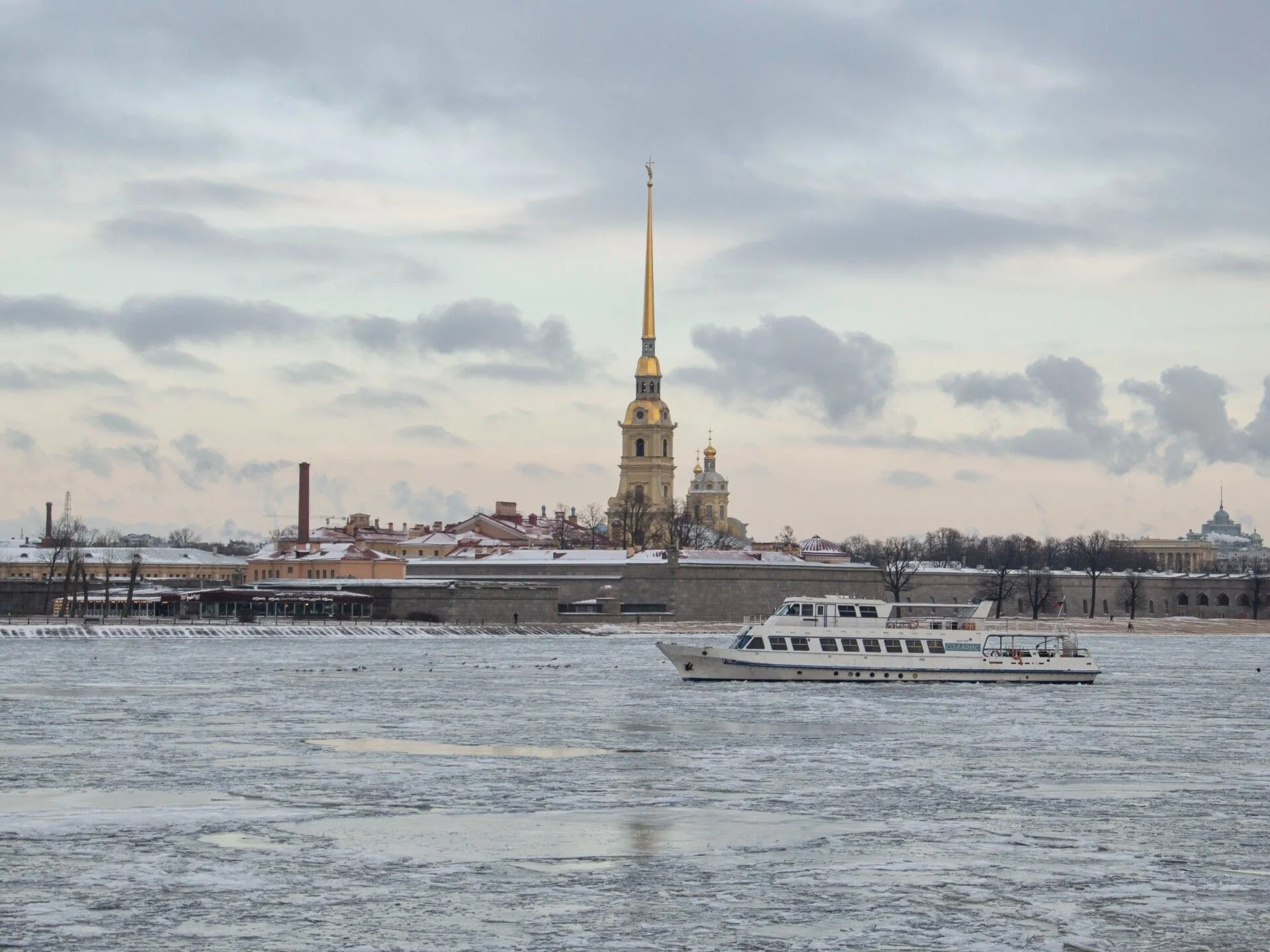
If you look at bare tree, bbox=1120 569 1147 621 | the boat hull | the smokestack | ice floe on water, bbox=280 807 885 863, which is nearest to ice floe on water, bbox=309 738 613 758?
ice floe on water, bbox=280 807 885 863

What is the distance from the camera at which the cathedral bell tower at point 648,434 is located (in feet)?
500

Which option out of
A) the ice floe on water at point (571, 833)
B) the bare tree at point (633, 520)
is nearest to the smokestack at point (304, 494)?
the bare tree at point (633, 520)

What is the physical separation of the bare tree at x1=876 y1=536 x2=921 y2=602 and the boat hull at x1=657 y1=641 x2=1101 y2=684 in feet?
207

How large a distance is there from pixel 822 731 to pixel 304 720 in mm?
10103

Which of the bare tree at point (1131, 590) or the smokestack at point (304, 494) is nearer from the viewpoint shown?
the smokestack at point (304, 494)

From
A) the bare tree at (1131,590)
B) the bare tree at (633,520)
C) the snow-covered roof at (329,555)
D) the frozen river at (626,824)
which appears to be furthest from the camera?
the bare tree at (633,520)

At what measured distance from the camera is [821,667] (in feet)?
163

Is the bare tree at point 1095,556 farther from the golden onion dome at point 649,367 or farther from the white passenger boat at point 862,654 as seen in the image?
the white passenger boat at point 862,654

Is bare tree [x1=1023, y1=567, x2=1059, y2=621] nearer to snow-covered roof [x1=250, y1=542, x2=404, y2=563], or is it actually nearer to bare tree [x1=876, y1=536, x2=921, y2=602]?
bare tree [x1=876, y1=536, x2=921, y2=602]

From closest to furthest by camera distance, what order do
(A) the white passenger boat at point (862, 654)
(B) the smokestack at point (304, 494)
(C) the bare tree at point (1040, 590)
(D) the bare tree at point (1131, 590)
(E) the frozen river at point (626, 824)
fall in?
1. (E) the frozen river at point (626, 824)
2. (A) the white passenger boat at point (862, 654)
3. (C) the bare tree at point (1040, 590)
4. (B) the smokestack at point (304, 494)
5. (D) the bare tree at point (1131, 590)

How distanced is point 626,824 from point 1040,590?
4297 inches

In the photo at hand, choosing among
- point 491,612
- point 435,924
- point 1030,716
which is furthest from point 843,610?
point 491,612

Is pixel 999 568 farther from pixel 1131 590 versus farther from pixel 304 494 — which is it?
pixel 304 494

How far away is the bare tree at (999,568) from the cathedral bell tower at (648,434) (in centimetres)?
2730
